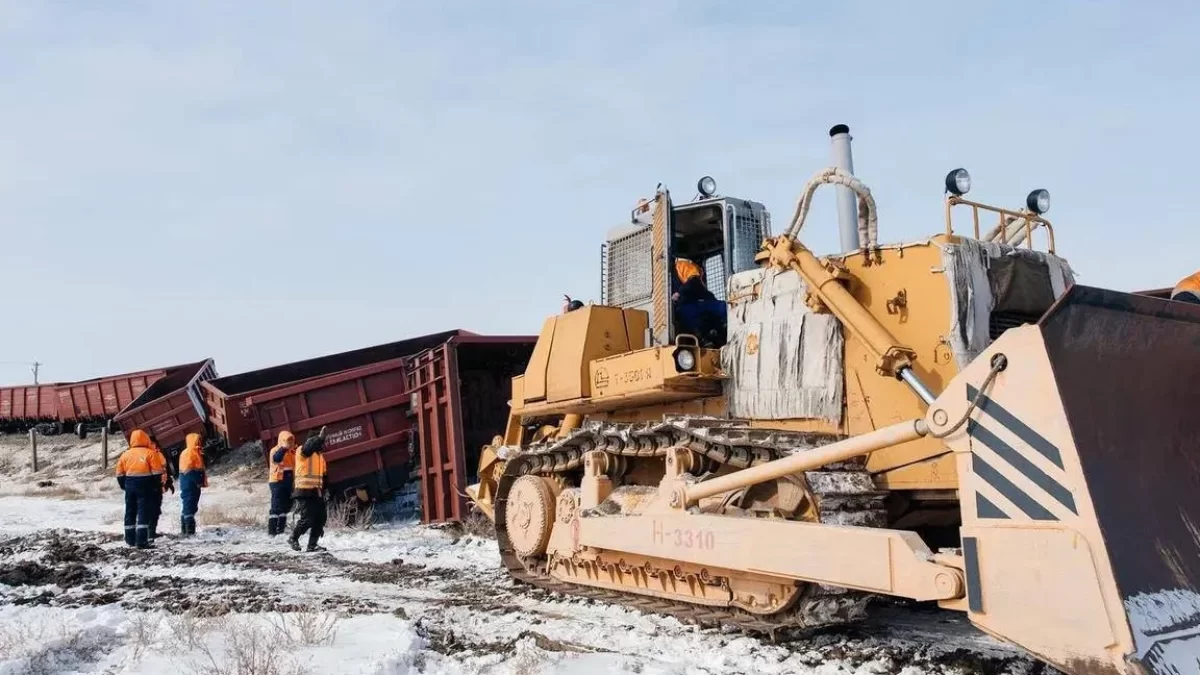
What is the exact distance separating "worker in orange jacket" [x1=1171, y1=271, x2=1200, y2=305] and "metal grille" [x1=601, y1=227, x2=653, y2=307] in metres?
3.65

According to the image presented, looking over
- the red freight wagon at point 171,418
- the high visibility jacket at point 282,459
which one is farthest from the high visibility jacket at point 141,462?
the red freight wagon at point 171,418

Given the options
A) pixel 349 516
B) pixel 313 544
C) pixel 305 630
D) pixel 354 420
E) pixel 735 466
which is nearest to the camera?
pixel 305 630

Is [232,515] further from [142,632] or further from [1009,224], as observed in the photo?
[1009,224]

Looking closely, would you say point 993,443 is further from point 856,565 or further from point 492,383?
point 492,383

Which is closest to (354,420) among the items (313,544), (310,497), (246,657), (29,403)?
(310,497)

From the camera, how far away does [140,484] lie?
1065 centimetres

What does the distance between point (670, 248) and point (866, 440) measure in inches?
130

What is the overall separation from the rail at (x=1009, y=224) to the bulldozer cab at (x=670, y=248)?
1897mm

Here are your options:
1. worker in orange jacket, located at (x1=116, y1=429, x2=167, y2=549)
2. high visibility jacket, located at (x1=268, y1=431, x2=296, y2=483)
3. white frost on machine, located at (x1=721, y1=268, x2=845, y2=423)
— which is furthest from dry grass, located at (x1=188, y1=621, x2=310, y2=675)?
high visibility jacket, located at (x1=268, y1=431, x2=296, y2=483)

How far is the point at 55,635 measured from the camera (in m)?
5.04

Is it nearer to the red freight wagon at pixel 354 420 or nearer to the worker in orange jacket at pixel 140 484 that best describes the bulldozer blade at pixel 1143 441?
the worker in orange jacket at pixel 140 484

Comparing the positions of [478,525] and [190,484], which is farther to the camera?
[190,484]

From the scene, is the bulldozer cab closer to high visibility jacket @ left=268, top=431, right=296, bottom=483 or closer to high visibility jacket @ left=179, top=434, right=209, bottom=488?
high visibility jacket @ left=268, top=431, right=296, bottom=483

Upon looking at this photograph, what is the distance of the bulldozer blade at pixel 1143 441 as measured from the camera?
3.26 m
